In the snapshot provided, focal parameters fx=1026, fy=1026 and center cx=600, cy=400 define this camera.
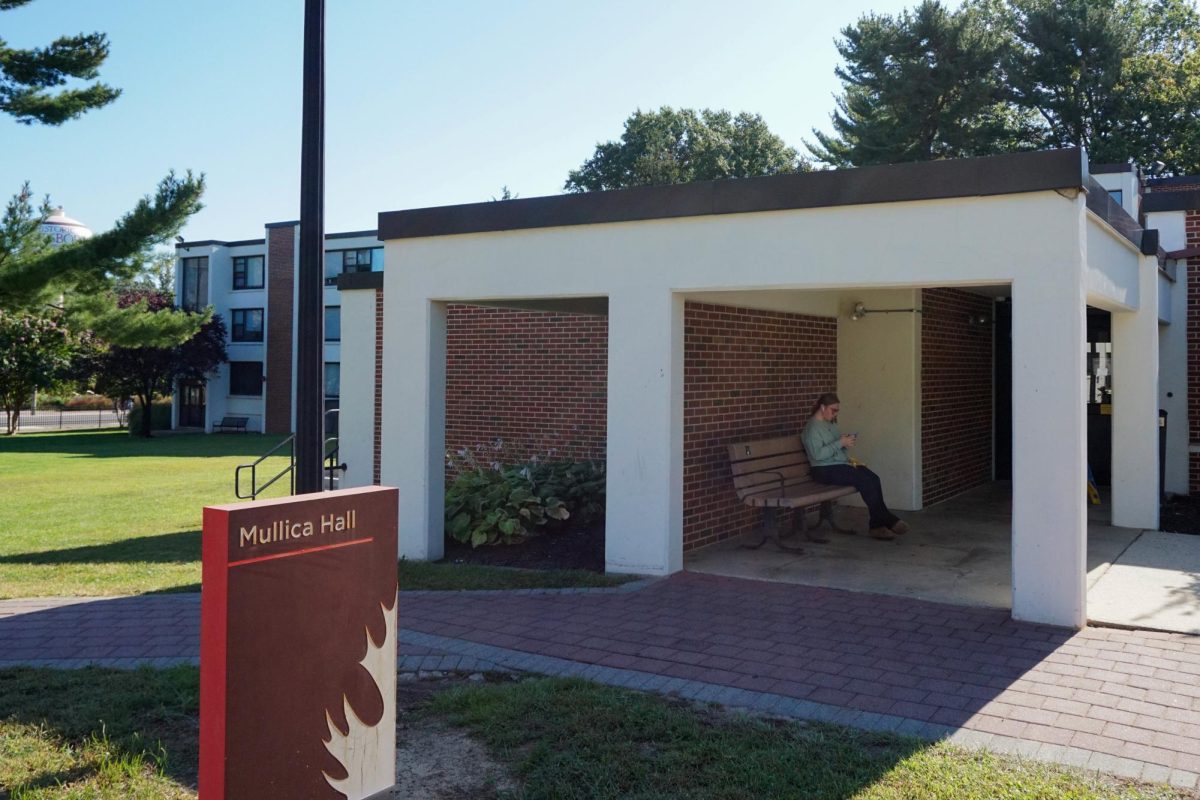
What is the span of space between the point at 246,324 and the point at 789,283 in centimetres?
3995

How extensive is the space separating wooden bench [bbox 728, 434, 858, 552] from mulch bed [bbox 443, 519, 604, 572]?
57.1 inches

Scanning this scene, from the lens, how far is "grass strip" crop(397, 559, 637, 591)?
8.26 meters

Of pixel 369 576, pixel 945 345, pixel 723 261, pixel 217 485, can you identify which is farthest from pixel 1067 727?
pixel 217 485

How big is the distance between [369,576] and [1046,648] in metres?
4.42

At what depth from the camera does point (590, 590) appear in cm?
800

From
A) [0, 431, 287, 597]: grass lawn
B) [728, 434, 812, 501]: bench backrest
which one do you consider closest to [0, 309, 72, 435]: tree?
[0, 431, 287, 597]: grass lawn

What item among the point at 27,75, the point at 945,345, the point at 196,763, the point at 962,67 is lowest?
the point at 196,763

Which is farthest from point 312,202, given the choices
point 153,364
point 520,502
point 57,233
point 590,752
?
point 153,364

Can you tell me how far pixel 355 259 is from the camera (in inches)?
1588

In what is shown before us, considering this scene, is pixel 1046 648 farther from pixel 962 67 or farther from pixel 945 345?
pixel 962 67

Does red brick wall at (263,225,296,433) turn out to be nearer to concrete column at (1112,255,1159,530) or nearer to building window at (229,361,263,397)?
building window at (229,361,263,397)

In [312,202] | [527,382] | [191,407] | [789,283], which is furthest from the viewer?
[191,407]

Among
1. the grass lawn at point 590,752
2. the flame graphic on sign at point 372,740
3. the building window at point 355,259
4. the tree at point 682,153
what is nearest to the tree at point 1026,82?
the tree at point 682,153

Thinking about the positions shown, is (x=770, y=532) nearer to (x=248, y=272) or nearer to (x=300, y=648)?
(x=300, y=648)
